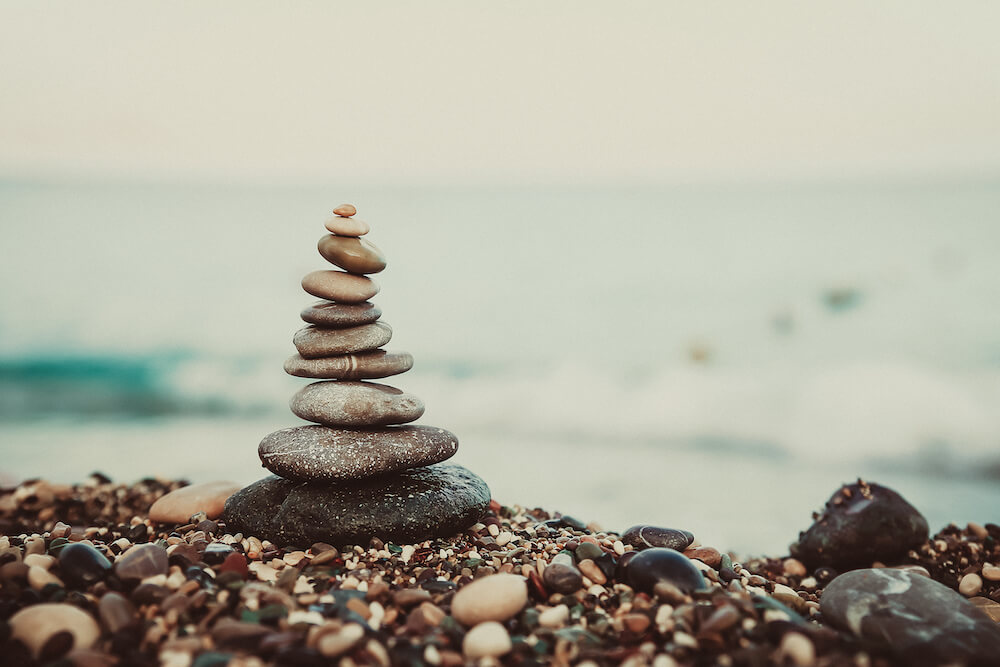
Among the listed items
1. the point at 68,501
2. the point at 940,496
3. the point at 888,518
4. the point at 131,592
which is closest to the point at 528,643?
the point at 131,592

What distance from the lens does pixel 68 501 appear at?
17.0ft

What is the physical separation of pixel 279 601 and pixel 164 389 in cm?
895

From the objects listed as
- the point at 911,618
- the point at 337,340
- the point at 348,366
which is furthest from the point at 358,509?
the point at 911,618

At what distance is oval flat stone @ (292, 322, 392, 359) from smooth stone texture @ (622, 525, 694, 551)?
5.93 ft

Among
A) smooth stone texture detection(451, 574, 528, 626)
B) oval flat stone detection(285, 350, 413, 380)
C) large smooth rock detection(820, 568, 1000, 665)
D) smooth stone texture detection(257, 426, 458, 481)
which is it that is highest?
oval flat stone detection(285, 350, 413, 380)

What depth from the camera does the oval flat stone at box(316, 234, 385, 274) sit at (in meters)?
4.07

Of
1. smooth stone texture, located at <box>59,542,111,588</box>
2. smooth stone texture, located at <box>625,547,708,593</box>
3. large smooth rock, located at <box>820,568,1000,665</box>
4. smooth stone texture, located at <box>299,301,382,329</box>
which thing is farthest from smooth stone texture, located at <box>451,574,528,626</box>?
smooth stone texture, located at <box>299,301,382,329</box>

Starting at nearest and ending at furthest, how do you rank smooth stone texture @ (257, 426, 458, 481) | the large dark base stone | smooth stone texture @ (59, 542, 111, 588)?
smooth stone texture @ (59, 542, 111, 588), the large dark base stone, smooth stone texture @ (257, 426, 458, 481)

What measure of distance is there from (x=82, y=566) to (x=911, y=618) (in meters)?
3.57

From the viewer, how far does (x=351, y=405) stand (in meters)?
3.98

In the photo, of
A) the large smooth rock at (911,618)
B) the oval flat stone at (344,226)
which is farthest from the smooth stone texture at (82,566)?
the large smooth rock at (911,618)

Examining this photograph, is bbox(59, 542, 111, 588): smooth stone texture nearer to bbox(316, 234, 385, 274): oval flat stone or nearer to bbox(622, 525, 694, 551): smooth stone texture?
bbox(316, 234, 385, 274): oval flat stone

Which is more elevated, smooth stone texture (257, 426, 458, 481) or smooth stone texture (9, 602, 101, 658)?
smooth stone texture (257, 426, 458, 481)

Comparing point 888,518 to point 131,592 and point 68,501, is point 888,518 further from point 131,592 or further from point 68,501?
point 68,501
